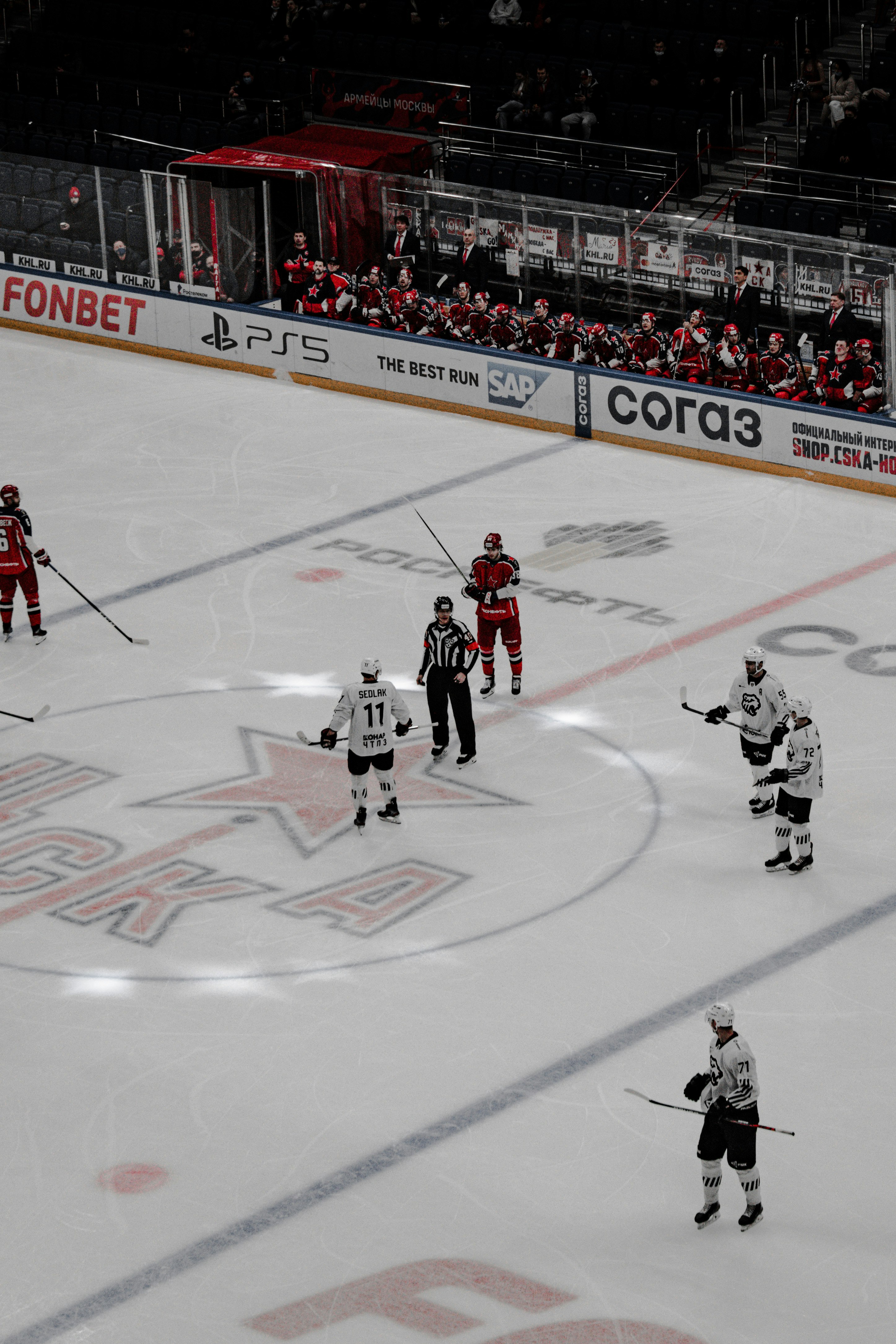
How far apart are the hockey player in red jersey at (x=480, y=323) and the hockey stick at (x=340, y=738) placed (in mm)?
8970

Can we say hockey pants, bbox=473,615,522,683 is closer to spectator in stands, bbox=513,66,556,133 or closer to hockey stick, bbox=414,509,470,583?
hockey stick, bbox=414,509,470,583

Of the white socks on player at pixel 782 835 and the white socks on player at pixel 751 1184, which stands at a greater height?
the white socks on player at pixel 782 835

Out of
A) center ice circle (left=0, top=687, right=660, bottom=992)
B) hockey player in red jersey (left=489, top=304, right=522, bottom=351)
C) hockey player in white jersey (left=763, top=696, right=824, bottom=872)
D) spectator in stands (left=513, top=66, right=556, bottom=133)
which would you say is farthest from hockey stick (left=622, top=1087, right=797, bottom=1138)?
spectator in stands (left=513, top=66, right=556, bottom=133)

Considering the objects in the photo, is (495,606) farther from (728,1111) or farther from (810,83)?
(810,83)

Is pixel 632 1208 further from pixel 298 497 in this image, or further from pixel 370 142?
pixel 370 142

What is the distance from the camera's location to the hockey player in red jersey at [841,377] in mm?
20875

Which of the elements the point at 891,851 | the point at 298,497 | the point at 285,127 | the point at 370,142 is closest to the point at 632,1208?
the point at 891,851

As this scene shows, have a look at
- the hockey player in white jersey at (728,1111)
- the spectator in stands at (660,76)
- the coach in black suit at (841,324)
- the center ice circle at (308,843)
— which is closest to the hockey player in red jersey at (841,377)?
the coach in black suit at (841,324)

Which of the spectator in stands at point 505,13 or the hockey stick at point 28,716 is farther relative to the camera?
the spectator in stands at point 505,13

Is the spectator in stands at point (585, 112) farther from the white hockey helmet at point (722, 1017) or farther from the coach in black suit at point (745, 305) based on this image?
the white hockey helmet at point (722, 1017)

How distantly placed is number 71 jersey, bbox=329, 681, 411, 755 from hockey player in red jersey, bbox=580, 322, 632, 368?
9999mm

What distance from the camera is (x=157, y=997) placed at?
12.0 meters

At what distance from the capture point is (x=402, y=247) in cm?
2520

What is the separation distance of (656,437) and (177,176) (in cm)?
771
